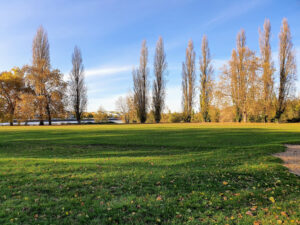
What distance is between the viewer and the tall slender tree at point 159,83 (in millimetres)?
42344

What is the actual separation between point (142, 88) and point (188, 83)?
1040 cm

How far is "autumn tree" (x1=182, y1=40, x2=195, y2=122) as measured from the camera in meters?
43.3

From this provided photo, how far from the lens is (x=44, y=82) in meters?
37.7

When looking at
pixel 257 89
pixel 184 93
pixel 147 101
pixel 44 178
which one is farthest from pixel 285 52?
pixel 44 178

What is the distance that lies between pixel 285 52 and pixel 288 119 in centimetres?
1206

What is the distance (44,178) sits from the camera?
564 cm

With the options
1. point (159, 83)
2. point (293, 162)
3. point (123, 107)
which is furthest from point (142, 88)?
point (293, 162)

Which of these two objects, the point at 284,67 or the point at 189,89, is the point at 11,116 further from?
the point at 284,67

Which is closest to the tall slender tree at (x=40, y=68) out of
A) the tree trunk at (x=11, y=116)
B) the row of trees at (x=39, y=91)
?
the row of trees at (x=39, y=91)

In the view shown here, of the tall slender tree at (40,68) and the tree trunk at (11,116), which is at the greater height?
the tall slender tree at (40,68)

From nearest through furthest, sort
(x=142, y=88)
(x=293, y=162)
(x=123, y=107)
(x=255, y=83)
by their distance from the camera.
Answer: (x=293, y=162) < (x=255, y=83) < (x=142, y=88) < (x=123, y=107)

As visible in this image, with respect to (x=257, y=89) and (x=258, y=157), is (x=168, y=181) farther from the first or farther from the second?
(x=257, y=89)

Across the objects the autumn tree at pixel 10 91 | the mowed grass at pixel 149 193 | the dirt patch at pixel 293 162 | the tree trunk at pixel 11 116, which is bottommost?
the dirt patch at pixel 293 162

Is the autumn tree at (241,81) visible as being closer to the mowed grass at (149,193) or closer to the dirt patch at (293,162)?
the dirt patch at (293,162)
